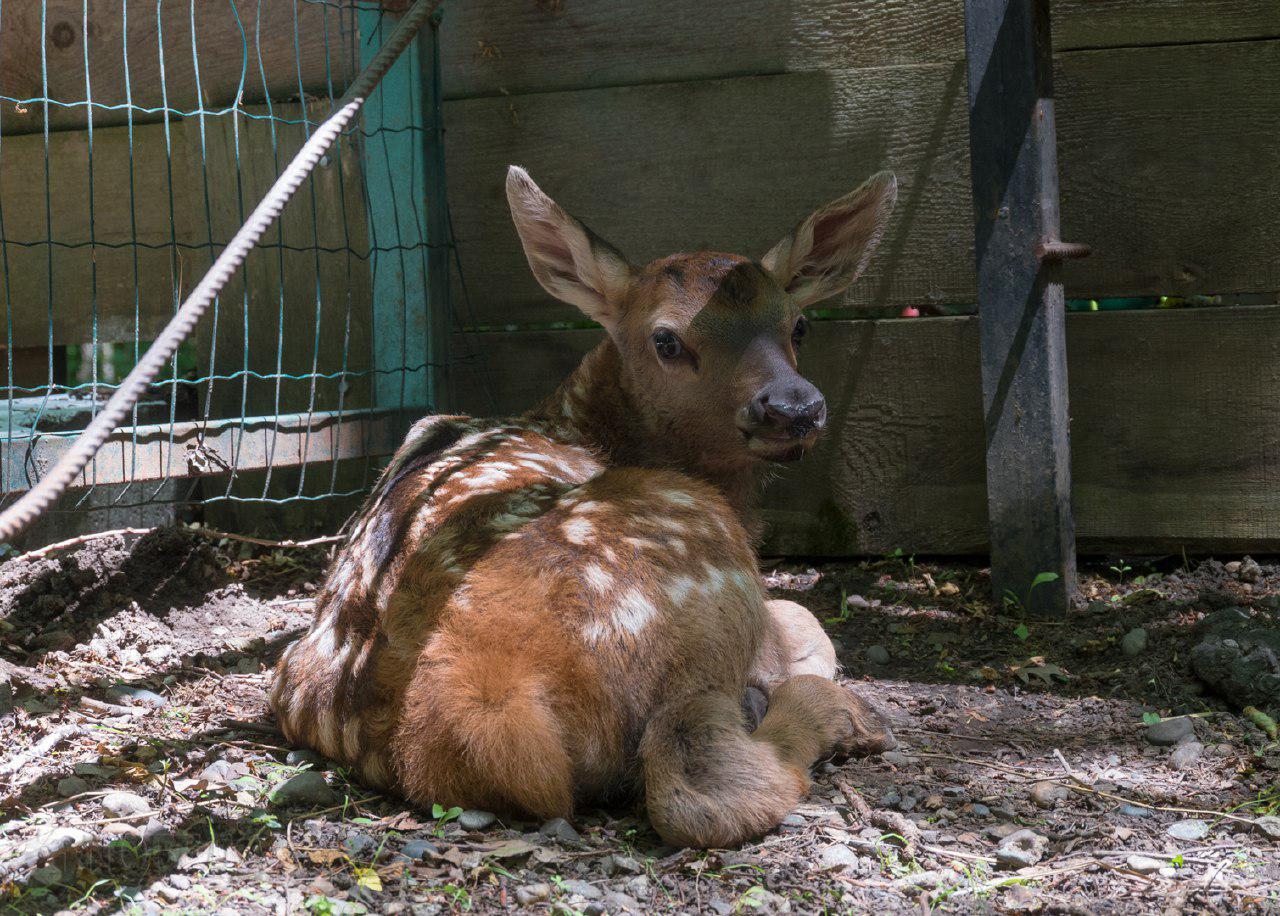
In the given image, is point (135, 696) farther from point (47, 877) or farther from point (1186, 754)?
point (1186, 754)

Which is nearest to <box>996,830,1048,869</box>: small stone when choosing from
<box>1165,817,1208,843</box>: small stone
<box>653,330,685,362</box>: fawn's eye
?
<box>1165,817,1208,843</box>: small stone

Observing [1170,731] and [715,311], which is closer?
[1170,731]

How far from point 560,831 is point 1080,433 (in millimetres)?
2957

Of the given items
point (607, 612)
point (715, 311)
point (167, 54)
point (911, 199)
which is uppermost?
point (167, 54)

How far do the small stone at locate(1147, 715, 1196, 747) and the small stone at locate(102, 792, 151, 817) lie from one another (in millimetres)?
2681

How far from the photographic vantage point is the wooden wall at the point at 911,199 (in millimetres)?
4508

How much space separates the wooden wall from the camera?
451 centimetres

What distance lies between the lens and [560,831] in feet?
8.97

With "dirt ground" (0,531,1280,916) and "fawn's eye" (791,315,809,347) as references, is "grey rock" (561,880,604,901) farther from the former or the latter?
"fawn's eye" (791,315,809,347)

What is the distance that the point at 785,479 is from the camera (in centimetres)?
509

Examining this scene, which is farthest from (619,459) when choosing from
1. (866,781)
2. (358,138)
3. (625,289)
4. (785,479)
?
(358,138)

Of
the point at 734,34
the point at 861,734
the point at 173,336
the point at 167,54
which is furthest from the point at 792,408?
the point at 167,54

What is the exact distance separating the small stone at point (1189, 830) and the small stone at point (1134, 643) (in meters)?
1.19

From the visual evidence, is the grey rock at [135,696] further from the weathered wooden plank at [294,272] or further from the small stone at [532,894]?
the small stone at [532,894]
